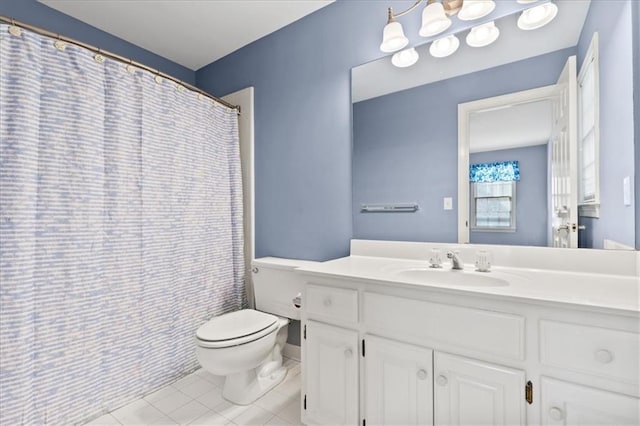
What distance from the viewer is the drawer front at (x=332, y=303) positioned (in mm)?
1274

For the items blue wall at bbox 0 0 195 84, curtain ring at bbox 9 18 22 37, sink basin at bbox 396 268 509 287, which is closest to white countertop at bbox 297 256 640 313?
sink basin at bbox 396 268 509 287

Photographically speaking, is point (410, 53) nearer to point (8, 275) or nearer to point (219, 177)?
point (219, 177)

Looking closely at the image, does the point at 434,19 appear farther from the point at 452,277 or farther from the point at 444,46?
the point at 452,277

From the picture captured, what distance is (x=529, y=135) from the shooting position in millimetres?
1388

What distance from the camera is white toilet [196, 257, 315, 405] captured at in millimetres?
1592

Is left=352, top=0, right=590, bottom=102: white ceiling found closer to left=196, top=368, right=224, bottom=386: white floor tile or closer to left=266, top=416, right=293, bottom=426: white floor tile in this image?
left=266, top=416, right=293, bottom=426: white floor tile

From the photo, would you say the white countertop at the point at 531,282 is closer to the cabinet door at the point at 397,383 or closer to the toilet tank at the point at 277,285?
the cabinet door at the point at 397,383

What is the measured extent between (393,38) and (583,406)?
5.44 feet

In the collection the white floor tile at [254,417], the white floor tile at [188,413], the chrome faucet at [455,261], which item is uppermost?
the chrome faucet at [455,261]

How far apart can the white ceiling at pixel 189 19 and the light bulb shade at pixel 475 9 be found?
2.87 ft

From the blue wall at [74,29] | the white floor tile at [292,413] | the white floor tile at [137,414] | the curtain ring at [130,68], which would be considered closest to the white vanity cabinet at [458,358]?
the white floor tile at [292,413]

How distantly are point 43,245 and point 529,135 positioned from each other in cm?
225

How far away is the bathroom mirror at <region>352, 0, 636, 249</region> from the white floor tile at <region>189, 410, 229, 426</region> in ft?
3.93

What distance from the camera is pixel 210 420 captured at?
157 centimetres
